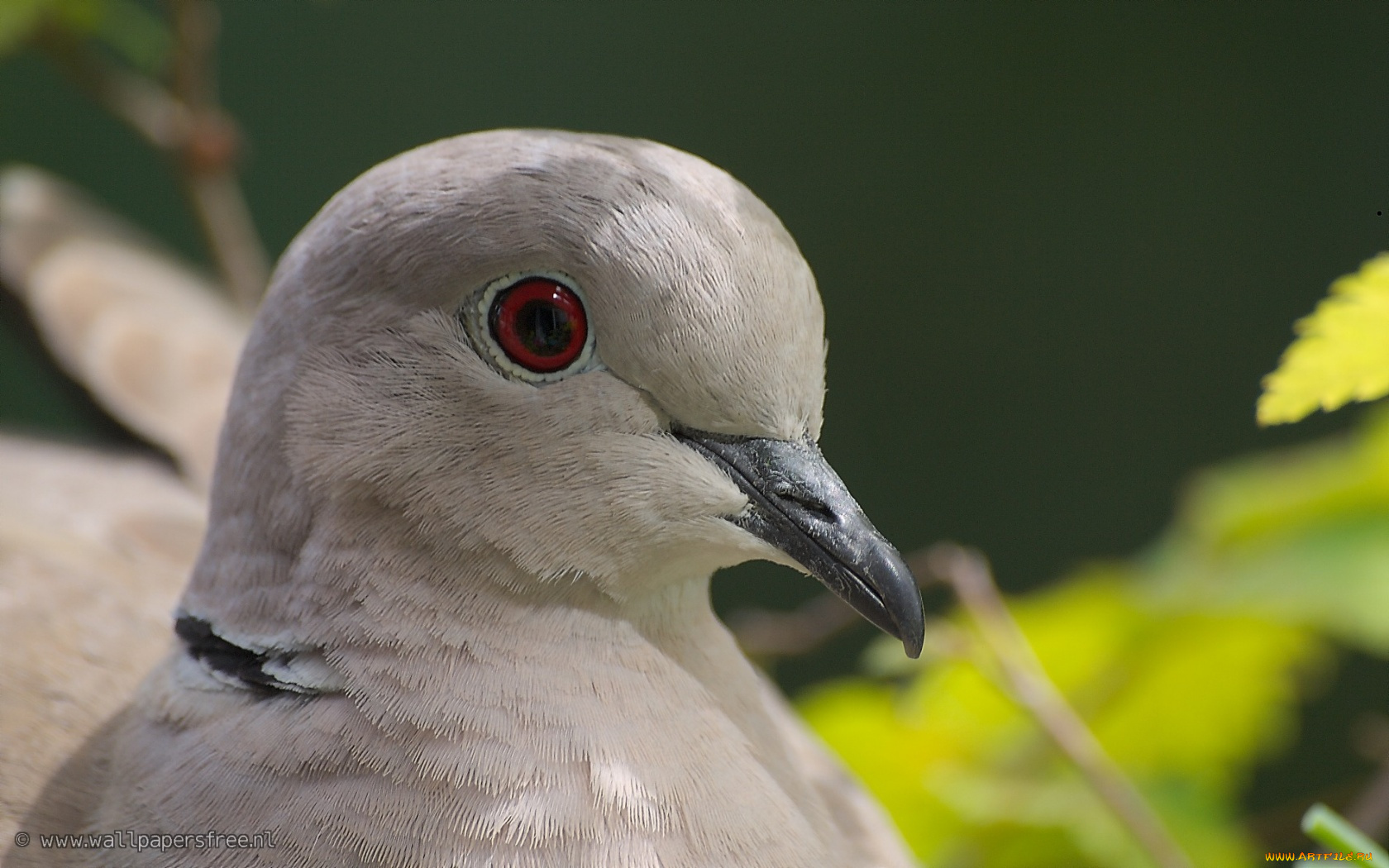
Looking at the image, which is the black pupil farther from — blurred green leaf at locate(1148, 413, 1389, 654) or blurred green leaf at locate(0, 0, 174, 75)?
blurred green leaf at locate(0, 0, 174, 75)

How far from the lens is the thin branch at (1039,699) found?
53.7 inches

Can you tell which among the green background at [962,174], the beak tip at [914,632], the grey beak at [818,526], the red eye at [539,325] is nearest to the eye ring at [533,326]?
the red eye at [539,325]

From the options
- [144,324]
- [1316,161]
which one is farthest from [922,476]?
[144,324]

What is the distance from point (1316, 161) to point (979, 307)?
942 millimetres

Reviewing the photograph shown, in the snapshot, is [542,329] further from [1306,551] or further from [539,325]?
[1306,551]

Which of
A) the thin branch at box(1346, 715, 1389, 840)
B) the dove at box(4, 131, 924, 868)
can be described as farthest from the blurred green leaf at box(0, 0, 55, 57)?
the thin branch at box(1346, 715, 1389, 840)

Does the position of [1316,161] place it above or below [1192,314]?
above

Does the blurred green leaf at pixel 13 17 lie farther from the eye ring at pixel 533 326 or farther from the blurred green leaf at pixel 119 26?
the eye ring at pixel 533 326

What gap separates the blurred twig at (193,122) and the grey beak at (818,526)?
136 centimetres

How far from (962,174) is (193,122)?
88.0 inches

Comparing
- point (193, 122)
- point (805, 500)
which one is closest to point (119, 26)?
point (193, 122)

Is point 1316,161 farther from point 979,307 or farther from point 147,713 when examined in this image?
point 147,713

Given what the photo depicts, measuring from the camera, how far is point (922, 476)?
3787mm

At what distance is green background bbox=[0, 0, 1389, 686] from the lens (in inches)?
135
